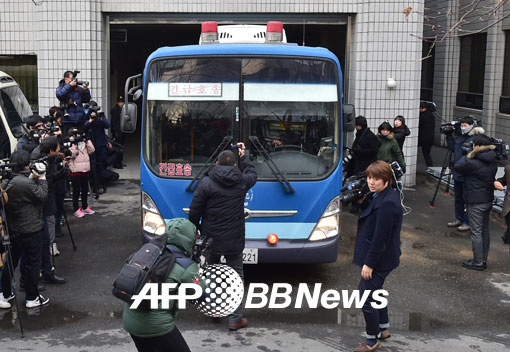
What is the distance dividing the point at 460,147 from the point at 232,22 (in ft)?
19.1

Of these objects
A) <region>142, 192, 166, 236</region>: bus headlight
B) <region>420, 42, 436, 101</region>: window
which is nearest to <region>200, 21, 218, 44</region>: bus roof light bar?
<region>142, 192, 166, 236</region>: bus headlight

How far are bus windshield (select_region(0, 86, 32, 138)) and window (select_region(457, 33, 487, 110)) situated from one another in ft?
40.8

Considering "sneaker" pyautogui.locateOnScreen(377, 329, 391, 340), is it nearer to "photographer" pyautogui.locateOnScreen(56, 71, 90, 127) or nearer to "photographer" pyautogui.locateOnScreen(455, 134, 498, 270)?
"photographer" pyautogui.locateOnScreen(455, 134, 498, 270)

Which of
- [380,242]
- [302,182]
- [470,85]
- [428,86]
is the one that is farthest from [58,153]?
[428,86]

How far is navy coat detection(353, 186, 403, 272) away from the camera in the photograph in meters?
5.90

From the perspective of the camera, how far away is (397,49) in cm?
1392

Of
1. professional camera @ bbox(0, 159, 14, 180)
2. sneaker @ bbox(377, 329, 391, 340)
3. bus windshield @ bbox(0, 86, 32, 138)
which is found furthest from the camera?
bus windshield @ bbox(0, 86, 32, 138)

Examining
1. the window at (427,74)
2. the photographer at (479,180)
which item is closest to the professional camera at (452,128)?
the photographer at (479,180)

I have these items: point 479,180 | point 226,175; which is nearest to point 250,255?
point 226,175

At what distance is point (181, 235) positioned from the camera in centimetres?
458

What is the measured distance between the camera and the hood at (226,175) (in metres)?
6.55

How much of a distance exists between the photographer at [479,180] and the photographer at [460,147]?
1.45 m

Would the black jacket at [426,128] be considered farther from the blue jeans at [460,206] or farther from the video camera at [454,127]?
the blue jeans at [460,206]

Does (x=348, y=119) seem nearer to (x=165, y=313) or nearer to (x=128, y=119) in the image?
(x=128, y=119)
